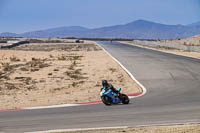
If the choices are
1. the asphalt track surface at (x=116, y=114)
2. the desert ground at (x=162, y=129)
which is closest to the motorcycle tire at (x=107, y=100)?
the asphalt track surface at (x=116, y=114)

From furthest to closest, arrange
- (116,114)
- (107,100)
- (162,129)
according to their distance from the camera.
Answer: (107,100), (116,114), (162,129)

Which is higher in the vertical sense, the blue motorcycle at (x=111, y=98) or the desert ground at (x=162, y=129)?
the blue motorcycle at (x=111, y=98)

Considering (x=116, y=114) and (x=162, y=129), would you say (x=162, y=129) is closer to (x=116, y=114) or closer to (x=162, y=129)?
(x=162, y=129)

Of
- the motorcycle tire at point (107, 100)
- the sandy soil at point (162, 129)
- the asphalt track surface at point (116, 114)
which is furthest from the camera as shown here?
the motorcycle tire at point (107, 100)

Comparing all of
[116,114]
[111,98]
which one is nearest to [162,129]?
[116,114]

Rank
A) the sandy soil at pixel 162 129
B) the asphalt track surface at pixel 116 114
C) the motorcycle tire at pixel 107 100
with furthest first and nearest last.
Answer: the motorcycle tire at pixel 107 100, the asphalt track surface at pixel 116 114, the sandy soil at pixel 162 129

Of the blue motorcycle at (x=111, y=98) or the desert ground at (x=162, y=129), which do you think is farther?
the blue motorcycle at (x=111, y=98)

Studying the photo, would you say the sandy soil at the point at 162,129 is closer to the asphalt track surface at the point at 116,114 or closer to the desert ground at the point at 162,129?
the desert ground at the point at 162,129

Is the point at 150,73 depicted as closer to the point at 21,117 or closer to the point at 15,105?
the point at 15,105

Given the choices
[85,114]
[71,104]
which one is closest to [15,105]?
[71,104]

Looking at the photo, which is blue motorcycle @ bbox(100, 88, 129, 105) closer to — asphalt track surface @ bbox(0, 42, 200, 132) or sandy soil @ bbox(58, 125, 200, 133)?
asphalt track surface @ bbox(0, 42, 200, 132)

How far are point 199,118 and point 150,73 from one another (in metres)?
15.1

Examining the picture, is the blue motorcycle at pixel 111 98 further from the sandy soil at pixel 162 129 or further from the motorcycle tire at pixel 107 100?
the sandy soil at pixel 162 129

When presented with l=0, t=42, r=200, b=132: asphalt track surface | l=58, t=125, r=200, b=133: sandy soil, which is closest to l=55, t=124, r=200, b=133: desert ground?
l=58, t=125, r=200, b=133: sandy soil
